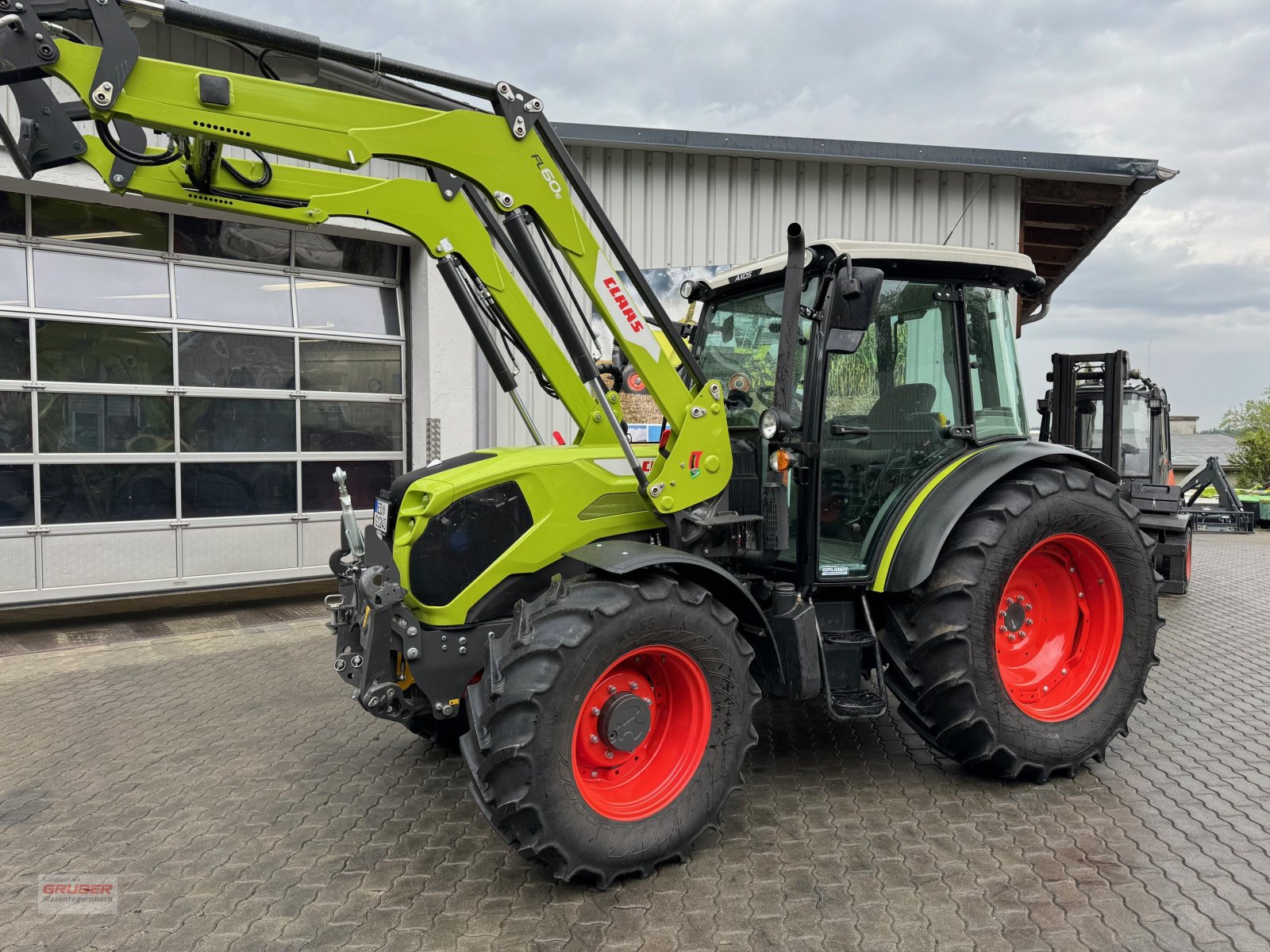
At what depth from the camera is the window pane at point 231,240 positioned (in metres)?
7.60

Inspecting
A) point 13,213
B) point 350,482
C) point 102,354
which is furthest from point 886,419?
point 13,213

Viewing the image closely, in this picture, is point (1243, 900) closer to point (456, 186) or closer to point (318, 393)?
point (456, 186)

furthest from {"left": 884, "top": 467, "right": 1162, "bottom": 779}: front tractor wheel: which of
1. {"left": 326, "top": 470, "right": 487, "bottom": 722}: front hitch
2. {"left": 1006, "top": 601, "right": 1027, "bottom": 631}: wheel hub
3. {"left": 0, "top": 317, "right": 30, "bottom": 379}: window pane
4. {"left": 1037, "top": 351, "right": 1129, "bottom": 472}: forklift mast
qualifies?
{"left": 0, "top": 317, "right": 30, "bottom": 379}: window pane

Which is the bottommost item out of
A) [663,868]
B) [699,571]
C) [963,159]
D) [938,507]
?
[663,868]

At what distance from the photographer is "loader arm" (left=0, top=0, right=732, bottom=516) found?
8.21 feet

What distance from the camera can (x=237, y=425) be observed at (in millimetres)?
7801

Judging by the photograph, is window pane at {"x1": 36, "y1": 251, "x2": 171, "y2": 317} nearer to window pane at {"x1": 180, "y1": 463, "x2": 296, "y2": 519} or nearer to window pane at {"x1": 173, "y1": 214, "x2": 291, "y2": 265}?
window pane at {"x1": 173, "y1": 214, "x2": 291, "y2": 265}

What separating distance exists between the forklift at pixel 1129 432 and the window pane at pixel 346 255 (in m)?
6.20

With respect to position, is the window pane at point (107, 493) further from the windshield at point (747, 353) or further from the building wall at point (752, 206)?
the windshield at point (747, 353)

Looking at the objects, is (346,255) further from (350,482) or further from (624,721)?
(624,721)

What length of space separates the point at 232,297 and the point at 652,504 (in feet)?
20.0

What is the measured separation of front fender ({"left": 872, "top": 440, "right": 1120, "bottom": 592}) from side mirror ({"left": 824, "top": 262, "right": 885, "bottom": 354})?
0.83 metres

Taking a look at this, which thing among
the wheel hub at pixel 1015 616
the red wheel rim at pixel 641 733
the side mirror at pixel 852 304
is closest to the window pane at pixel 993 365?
the wheel hub at pixel 1015 616

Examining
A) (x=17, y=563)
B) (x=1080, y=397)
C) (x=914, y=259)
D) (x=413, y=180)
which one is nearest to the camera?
(x=413, y=180)
